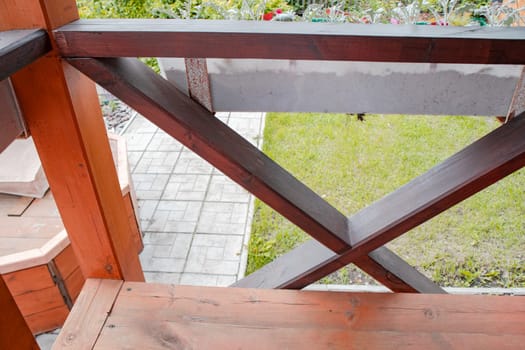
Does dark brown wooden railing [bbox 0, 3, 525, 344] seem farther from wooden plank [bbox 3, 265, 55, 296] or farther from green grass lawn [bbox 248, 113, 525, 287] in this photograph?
green grass lawn [bbox 248, 113, 525, 287]

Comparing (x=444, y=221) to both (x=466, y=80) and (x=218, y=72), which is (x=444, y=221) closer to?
(x=466, y=80)

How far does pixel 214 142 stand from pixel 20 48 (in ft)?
A: 1.36

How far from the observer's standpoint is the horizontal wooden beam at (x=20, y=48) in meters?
0.68

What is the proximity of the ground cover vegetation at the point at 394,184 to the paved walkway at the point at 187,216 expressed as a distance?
16cm

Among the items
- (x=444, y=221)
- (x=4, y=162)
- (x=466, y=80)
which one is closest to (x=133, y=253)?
(x=466, y=80)

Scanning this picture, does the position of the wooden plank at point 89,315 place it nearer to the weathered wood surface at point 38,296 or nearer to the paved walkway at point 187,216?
the weathered wood surface at point 38,296

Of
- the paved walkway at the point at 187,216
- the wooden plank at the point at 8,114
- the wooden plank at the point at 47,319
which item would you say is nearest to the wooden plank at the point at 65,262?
the wooden plank at the point at 47,319

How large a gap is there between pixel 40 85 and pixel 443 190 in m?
0.93

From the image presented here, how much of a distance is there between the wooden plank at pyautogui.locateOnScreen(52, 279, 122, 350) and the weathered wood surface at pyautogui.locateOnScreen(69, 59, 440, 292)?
51 centimetres

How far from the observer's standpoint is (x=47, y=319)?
7.71ft

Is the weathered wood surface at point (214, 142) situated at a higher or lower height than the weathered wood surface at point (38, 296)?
higher

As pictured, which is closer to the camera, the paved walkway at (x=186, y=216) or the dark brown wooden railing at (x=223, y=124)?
the dark brown wooden railing at (x=223, y=124)

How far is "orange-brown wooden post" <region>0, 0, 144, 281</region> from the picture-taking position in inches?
32.7

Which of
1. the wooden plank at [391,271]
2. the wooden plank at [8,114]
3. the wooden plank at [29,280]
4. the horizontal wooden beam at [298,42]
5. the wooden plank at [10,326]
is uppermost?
the horizontal wooden beam at [298,42]
